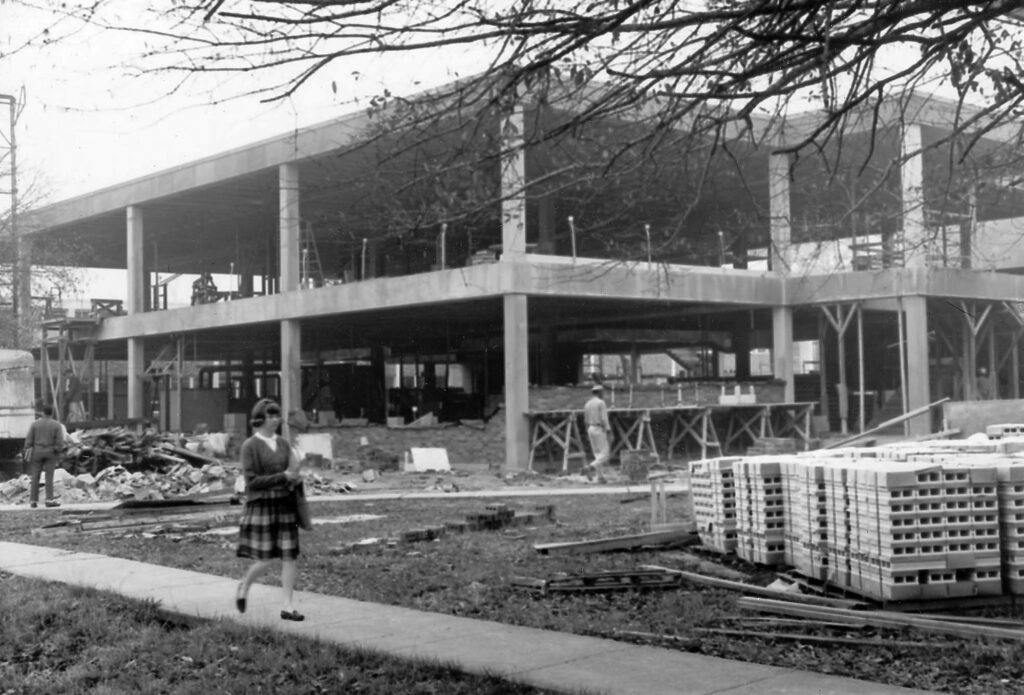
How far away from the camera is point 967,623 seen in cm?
868

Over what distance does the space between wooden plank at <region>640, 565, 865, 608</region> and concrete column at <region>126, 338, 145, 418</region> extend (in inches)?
1259

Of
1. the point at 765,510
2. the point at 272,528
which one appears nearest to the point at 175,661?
the point at 272,528

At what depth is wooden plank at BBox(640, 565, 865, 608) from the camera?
956 cm

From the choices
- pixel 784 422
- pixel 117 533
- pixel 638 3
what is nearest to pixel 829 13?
pixel 638 3

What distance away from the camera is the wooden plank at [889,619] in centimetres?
823

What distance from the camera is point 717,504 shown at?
507 inches

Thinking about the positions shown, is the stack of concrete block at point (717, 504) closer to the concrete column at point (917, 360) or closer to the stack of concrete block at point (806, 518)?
the stack of concrete block at point (806, 518)

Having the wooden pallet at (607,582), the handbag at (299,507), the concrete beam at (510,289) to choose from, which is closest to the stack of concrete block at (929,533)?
the wooden pallet at (607,582)

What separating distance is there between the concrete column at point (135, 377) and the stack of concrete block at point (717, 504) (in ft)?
100

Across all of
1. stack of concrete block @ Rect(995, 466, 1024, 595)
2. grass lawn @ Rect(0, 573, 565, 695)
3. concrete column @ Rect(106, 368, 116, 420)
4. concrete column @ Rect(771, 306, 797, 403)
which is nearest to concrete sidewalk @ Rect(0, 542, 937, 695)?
grass lawn @ Rect(0, 573, 565, 695)

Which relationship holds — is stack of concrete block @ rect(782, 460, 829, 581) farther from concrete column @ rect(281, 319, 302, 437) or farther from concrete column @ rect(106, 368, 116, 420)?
concrete column @ rect(106, 368, 116, 420)

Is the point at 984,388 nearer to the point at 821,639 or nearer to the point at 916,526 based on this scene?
the point at 916,526

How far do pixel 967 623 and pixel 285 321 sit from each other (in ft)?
88.2

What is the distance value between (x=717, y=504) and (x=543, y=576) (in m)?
2.25
